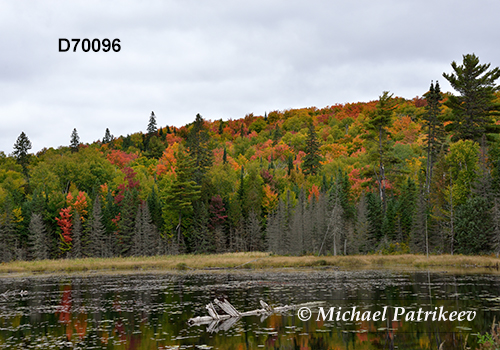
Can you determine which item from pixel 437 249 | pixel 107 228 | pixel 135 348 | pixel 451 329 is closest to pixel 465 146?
pixel 437 249

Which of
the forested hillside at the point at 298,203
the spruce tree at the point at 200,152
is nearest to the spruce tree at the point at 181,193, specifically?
the forested hillside at the point at 298,203

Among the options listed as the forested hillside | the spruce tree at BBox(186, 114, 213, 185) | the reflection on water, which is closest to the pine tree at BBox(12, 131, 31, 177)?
the forested hillside

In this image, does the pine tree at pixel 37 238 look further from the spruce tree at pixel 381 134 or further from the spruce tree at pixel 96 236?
the spruce tree at pixel 381 134

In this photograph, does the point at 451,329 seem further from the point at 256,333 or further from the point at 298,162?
the point at 298,162

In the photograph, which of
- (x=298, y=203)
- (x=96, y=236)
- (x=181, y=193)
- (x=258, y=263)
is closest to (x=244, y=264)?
(x=258, y=263)

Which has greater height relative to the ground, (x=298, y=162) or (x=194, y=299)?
(x=298, y=162)

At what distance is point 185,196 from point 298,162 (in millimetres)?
64103

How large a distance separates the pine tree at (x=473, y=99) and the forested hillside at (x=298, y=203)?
20 cm

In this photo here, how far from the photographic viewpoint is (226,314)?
92.4 ft

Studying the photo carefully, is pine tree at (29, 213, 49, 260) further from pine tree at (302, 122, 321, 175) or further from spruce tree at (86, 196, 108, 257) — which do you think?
pine tree at (302, 122, 321, 175)

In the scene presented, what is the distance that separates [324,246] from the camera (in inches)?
3130

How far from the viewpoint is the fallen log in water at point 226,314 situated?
Result: 82.7 ft

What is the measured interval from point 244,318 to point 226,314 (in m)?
1.63

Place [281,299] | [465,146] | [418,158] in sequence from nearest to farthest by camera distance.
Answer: [281,299] → [465,146] → [418,158]
